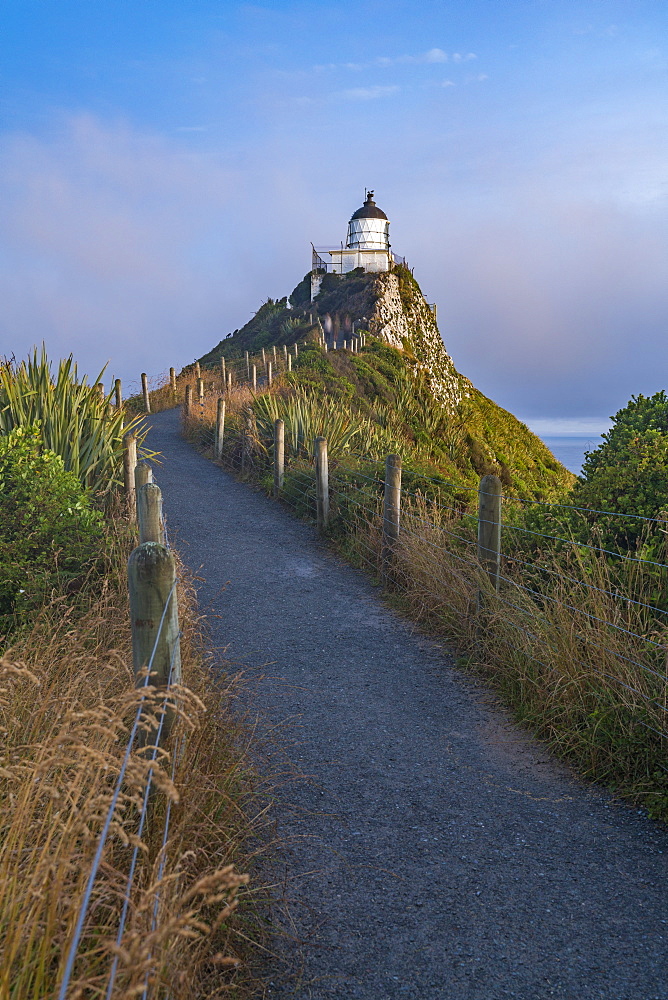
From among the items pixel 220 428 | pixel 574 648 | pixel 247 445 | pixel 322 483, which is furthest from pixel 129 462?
A: pixel 220 428

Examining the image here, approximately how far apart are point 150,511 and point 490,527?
282 cm

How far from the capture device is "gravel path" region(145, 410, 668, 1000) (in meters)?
2.92

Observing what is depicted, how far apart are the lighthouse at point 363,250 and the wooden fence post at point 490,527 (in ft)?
157

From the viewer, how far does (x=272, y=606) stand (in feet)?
25.6

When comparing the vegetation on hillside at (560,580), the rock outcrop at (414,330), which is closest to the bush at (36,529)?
the vegetation on hillside at (560,580)

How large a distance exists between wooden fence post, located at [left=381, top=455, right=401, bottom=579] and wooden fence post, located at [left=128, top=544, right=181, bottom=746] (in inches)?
209

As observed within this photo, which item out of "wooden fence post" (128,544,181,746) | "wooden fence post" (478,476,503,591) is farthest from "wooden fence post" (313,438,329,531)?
"wooden fence post" (128,544,181,746)

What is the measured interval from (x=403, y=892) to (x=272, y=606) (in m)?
4.60

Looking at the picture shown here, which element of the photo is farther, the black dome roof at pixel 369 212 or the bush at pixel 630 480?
the black dome roof at pixel 369 212

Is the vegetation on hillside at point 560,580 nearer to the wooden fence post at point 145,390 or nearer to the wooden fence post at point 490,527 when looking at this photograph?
the wooden fence post at point 490,527

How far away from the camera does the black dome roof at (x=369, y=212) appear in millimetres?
59094

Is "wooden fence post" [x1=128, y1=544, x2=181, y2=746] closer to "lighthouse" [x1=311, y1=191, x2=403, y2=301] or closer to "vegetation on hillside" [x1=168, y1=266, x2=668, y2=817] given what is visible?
"vegetation on hillside" [x1=168, y1=266, x2=668, y2=817]

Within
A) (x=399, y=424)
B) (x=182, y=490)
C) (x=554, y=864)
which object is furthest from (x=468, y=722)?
(x=399, y=424)

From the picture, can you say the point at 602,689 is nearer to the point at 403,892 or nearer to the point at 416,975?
Answer: the point at 403,892
